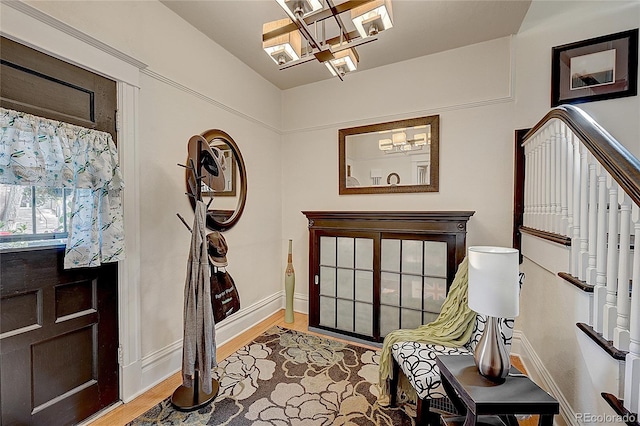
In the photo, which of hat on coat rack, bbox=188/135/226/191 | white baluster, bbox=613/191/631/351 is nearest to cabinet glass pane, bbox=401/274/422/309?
white baluster, bbox=613/191/631/351

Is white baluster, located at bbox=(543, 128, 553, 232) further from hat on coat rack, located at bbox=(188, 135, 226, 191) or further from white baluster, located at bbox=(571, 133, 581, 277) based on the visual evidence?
hat on coat rack, located at bbox=(188, 135, 226, 191)

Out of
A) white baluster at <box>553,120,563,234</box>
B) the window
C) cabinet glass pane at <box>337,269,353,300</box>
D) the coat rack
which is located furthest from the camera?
cabinet glass pane at <box>337,269,353,300</box>

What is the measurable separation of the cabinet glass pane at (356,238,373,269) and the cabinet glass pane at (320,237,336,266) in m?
0.27

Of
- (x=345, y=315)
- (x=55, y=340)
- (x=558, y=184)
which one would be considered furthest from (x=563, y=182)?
(x=55, y=340)

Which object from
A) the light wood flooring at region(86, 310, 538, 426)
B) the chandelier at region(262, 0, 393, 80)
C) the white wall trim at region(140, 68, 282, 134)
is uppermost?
the chandelier at region(262, 0, 393, 80)

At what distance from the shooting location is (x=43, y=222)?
1.53 metres

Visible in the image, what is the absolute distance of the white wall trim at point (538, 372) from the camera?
146 centimetres

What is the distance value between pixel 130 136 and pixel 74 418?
1789mm

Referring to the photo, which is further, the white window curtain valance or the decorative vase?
the decorative vase

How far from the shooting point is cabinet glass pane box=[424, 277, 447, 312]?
2.48 meters

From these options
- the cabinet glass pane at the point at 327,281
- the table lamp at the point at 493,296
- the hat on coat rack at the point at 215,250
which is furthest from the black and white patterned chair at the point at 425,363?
the hat on coat rack at the point at 215,250

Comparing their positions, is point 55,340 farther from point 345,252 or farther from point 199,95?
point 345,252

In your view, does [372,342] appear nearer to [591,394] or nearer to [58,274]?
[591,394]

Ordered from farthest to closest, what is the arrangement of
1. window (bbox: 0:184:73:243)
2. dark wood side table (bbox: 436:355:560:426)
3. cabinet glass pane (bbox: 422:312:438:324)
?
cabinet glass pane (bbox: 422:312:438:324) → window (bbox: 0:184:73:243) → dark wood side table (bbox: 436:355:560:426)
